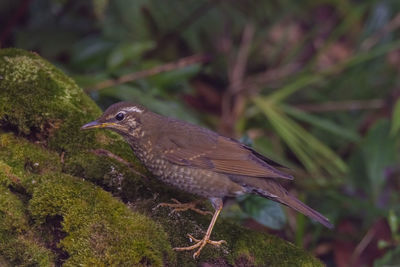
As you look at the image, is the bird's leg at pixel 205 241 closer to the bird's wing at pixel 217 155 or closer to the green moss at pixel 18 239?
the bird's wing at pixel 217 155

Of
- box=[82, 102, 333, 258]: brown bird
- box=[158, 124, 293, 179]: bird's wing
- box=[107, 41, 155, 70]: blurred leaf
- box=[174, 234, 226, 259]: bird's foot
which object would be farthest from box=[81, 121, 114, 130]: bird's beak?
box=[107, 41, 155, 70]: blurred leaf

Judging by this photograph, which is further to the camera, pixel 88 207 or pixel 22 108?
pixel 22 108

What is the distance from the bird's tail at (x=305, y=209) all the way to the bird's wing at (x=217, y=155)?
0.17 metres

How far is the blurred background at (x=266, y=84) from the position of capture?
207 inches

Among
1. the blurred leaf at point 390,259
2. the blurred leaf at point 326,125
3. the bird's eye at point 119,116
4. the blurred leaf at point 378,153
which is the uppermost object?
the bird's eye at point 119,116

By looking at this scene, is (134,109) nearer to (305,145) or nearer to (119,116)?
(119,116)

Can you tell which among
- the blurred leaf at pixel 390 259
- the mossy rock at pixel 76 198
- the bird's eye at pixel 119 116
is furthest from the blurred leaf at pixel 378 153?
the bird's eye at pixel 119 116

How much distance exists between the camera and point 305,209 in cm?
315

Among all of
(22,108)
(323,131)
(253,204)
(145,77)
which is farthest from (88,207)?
(323,131)

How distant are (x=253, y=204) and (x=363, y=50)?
372 centimetres

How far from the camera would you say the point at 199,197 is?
3.50 meters

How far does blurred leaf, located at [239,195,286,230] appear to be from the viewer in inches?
150

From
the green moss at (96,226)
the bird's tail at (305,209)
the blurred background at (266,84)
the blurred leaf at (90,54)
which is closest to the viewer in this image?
the green moss at (96,226)

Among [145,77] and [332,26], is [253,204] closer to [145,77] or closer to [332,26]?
[145,77]
